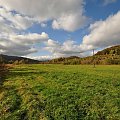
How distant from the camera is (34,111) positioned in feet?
57.4

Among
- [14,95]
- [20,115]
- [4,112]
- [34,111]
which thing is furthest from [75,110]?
[14,95]

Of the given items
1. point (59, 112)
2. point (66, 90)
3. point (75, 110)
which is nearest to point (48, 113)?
point (59, 112)

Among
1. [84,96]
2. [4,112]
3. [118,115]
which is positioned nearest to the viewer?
[118,115]

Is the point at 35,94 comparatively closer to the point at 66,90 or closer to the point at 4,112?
the point at 66,90

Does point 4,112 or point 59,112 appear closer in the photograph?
point 59,112

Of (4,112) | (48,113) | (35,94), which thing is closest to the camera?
(48,113)

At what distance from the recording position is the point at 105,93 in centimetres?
2167

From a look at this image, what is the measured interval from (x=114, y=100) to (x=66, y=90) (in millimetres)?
6000

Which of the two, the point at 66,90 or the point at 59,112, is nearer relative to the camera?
the point at 59,112

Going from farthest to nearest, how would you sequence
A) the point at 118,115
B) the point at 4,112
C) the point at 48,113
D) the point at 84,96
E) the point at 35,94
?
1. the point at 35,94
2. the point at 84,96
3. the point at 4,112
4. the point at 48,113
5. the point at 118,115

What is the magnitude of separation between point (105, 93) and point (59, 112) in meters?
6.37

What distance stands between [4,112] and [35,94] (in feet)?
16.5

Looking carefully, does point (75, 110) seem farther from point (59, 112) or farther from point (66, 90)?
A: point (66, 90)

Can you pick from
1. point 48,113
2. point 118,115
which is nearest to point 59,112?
point 48,113
